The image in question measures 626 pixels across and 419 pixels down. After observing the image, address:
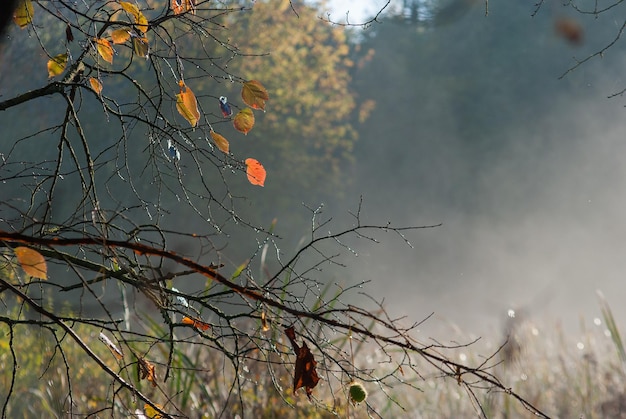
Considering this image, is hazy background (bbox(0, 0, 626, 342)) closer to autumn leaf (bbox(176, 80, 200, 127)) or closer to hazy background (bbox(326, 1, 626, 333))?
hazy background (bbox(326, 1, 626, 333))

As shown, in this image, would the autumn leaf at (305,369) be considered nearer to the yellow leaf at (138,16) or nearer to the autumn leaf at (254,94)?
the autumn leaf at (254,94)

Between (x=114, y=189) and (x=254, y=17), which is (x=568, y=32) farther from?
(x=254, y=17)

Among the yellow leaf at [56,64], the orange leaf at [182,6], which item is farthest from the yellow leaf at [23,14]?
the orange leaf at [182,6]

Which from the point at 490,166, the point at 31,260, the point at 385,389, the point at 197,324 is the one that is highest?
the point at 490,166

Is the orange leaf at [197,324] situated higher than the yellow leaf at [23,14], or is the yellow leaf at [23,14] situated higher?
the yellow leaf at [23,14]

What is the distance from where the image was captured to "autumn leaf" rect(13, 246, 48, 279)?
138 cm

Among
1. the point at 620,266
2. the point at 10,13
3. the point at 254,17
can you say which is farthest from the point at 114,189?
the point at 620,266

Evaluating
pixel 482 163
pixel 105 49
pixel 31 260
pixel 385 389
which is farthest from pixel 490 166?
pixel 31 260

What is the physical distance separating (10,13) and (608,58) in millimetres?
19733

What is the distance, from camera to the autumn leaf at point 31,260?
138 centimetres

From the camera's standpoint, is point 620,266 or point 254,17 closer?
point 254,17

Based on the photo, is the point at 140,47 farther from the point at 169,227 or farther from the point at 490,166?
the point at 490,166

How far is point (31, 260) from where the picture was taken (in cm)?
139

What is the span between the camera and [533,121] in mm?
22266
